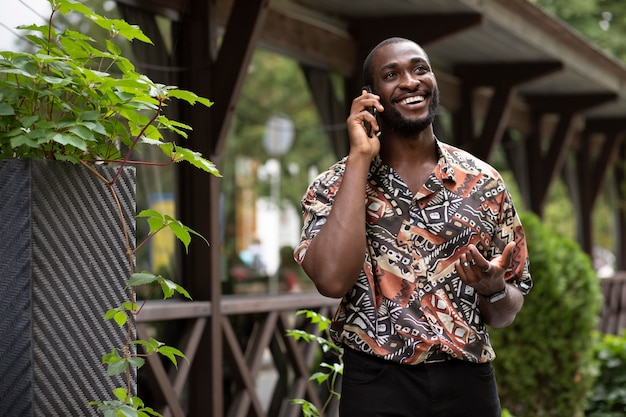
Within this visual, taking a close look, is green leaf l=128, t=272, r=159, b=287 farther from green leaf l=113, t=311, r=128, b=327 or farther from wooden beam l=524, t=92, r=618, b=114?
wooden beam l=524, t=92, r=618, b=114

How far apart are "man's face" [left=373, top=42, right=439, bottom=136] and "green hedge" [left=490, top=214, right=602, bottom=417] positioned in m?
4.74

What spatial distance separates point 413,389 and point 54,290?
810 millimetres

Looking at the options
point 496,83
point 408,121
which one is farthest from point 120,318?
point 496,83

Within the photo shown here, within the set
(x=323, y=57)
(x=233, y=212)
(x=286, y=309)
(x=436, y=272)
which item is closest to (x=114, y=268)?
(x=436, y=272)

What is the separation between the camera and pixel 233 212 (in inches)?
324

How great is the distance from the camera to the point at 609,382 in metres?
8.35

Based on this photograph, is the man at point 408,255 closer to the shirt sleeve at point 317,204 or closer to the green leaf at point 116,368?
the shirt sleeve at point 317,204

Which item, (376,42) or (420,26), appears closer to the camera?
(420,26)

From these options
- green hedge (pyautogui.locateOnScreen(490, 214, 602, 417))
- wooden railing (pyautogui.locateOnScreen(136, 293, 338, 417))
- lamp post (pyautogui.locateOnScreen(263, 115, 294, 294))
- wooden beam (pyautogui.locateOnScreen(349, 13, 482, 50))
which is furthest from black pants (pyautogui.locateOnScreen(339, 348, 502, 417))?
lamp post (pyautogui.locateOnScreen(263, 115, 294, 294))

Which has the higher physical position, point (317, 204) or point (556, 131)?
point (317, 204)

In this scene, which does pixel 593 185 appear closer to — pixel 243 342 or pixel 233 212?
pixel 233 212

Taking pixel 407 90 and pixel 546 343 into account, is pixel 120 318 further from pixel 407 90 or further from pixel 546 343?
pixel 546 343

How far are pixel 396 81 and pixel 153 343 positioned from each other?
2.67 ft

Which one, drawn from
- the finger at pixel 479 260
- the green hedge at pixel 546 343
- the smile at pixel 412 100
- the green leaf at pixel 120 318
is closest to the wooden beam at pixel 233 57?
the green hedge at pixel 546 343
